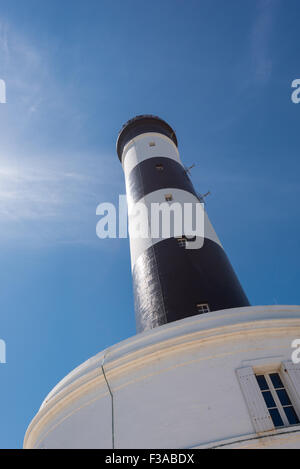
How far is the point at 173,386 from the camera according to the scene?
22.1ft

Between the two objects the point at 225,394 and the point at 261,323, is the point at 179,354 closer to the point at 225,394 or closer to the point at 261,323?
the point at 225,394

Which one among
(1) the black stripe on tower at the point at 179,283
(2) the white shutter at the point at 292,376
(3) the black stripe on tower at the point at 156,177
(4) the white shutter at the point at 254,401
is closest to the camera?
(4) the white shutter at the point at 254,401

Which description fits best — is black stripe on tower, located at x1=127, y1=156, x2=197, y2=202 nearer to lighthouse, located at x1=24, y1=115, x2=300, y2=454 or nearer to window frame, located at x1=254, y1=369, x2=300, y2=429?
lighthouse, located at x1=24, y1=115, x2=300, y2=454

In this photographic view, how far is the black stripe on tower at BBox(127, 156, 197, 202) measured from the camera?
1423 cm

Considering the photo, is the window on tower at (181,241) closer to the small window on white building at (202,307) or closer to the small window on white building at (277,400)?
the small window on white building at (202,307)

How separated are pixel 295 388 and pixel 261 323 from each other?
126 centimetres

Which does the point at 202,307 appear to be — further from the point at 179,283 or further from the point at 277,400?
the point at 277,400

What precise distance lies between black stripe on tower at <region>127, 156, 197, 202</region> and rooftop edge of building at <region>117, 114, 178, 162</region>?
365 centimetres

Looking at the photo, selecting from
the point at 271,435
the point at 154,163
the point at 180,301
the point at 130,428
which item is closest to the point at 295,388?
the point at 271,435

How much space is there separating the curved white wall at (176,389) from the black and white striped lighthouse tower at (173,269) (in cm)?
205

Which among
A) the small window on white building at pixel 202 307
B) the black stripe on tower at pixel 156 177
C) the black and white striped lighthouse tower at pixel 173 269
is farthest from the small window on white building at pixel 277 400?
the black stripe on tower at pixel 156 177

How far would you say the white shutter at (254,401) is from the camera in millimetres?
5919

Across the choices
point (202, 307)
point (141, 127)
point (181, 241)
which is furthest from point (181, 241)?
point (141, 127)

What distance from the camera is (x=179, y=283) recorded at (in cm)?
1012
